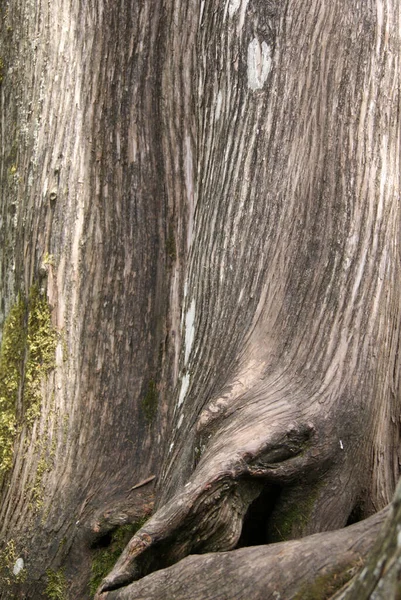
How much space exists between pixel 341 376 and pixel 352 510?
0.48 meters

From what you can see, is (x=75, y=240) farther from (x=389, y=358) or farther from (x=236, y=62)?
(x=389, y=358)

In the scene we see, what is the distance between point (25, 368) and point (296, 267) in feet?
4.00

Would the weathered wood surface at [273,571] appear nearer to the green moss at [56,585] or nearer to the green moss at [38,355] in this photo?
the green moss at [56,585]

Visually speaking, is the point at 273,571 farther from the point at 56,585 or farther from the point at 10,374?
the point at 10,374

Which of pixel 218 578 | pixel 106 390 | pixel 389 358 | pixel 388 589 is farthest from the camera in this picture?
pixel 106 390

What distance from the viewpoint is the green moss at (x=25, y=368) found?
350 centimetres

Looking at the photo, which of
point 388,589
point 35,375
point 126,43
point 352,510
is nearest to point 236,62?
point 126,43

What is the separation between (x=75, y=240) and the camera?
11.6ft

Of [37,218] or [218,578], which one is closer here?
[218,578]

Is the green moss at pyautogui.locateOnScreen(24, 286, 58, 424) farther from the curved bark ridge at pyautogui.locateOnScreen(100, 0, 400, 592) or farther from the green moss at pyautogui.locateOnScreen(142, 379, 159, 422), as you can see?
the curved bark ridge at pyautogui.locateOnScreen(100, 0, 400, 592)

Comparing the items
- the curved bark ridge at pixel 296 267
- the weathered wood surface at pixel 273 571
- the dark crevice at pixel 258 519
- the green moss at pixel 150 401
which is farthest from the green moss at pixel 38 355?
the weathered wood surface at pixel 273 571

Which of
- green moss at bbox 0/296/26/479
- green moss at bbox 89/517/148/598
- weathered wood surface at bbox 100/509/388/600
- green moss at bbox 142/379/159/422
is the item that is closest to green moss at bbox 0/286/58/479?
green moss at bbox 0/296/26/479

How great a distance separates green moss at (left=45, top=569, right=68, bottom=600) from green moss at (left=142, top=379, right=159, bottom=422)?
2.27 feet

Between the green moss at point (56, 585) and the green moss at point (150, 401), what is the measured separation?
0.69m
